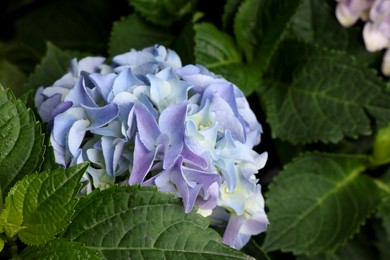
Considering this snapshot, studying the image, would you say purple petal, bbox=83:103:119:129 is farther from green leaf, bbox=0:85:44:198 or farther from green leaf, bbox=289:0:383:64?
green leaf, bbox=289:0:383:64

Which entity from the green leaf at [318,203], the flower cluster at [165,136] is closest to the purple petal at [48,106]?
the flower cluster at [165,136]

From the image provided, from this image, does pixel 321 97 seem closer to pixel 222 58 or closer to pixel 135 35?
pixel 222 58

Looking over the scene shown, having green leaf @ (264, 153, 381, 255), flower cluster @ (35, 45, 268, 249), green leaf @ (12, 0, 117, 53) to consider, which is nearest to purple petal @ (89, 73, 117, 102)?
flower cluster @ (35, 45, 268, 249)

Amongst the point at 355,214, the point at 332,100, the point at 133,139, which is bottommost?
the point at 355,214

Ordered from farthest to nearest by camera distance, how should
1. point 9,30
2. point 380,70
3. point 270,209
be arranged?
point 9,30, point 380,70, point 270,209

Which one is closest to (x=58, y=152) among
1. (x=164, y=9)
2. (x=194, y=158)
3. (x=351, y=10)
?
(x=194, y=158)

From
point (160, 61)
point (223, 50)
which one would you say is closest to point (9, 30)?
point (223, 50)

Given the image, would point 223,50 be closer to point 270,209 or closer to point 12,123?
point 270,209
